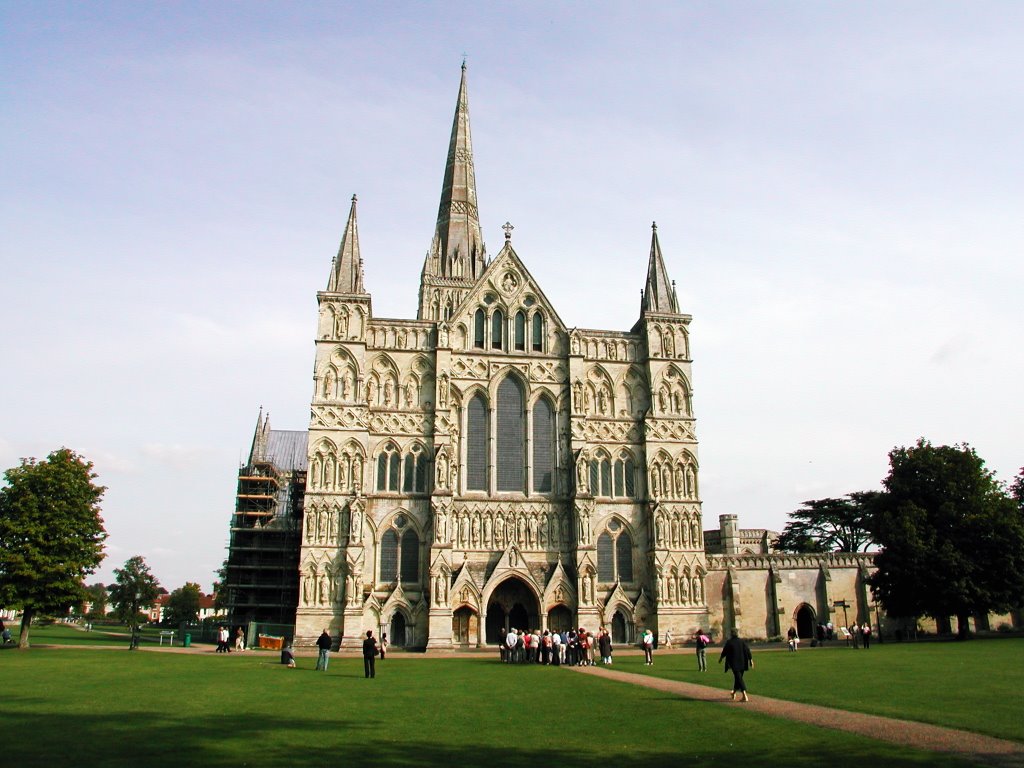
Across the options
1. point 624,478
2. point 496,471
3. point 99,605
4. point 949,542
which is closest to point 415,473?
point 496,471

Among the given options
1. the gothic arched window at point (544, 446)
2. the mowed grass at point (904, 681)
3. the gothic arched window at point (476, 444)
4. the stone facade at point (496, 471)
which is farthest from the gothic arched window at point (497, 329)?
the mowed grass at point (904, 681)

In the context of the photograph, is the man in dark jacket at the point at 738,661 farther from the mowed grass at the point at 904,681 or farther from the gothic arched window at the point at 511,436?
the gothic arched window at the point at 511,436

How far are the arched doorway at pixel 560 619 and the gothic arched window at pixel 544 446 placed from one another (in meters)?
6.89

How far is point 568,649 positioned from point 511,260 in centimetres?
2647

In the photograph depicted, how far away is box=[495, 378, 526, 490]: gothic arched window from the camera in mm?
50594

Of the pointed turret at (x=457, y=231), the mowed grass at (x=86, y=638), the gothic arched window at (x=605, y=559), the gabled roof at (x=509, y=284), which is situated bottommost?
the mowed grass at (x=86, y=638)

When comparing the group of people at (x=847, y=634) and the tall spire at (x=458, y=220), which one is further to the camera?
the tall spire at (x=458, y=220)

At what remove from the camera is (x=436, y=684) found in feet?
76.7

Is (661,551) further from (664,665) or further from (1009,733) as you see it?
(1009,733)

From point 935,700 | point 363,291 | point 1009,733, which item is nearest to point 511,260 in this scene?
point 363,291

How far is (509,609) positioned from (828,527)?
4684 centimetres

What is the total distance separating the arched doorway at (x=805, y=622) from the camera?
53.3 metres

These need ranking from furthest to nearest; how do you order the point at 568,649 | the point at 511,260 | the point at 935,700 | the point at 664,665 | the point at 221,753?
the point at 511,260 → the point at 568,649 → the point at 664,665 → the point at 935,700 → the point at 221,753

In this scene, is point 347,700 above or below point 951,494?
below
